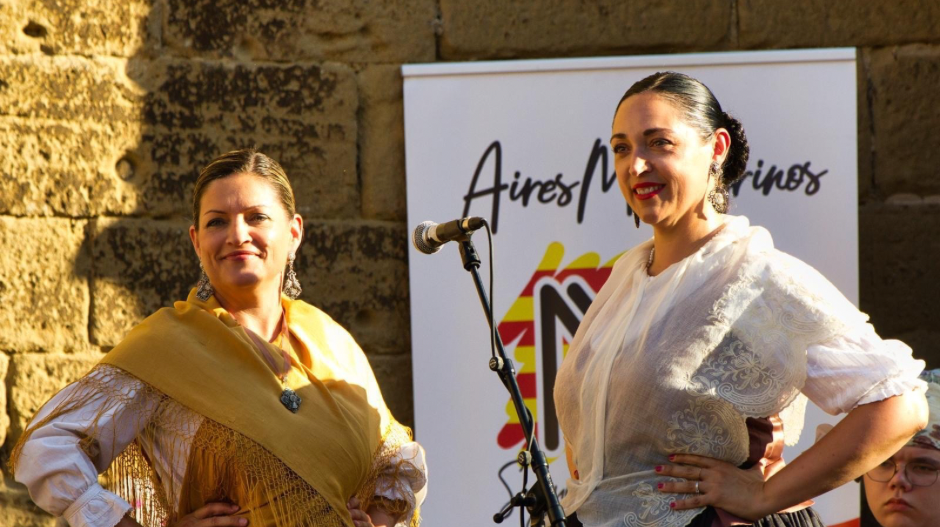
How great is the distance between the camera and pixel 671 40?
4164 millimetres

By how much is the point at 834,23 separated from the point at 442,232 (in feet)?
8.16

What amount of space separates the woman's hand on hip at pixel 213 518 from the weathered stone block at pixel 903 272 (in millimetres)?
2639

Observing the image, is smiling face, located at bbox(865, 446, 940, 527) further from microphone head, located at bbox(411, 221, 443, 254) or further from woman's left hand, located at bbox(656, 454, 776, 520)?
microphone head, located at bbox(411, 221, 443, 254)

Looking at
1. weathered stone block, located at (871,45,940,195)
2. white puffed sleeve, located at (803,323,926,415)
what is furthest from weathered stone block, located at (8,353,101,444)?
weathered stone block, located at (871,45,940,195)

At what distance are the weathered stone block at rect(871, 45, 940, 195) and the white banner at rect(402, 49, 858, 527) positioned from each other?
384 millimetres

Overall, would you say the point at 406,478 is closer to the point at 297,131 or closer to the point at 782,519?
the point at 782,519

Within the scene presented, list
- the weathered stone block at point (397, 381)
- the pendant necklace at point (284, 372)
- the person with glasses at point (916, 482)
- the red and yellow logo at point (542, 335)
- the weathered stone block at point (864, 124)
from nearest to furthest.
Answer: the pendant necklace at point (284, 372) < the person with glasses at point (916, 482) < the red and yellow logo at point (542, 335) < the weathered stone block at point (397, 381) < the weathered stone block at point (864, 124)

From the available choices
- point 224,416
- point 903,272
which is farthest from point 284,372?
point 903,272

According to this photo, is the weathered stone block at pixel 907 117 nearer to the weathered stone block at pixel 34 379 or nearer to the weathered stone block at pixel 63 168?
the weathered stone block at pixel 63 168

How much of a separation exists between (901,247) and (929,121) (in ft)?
1.60

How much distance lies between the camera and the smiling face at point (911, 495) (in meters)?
3.03

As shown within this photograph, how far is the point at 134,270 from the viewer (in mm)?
3951

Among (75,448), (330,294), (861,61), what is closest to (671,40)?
(861,61)

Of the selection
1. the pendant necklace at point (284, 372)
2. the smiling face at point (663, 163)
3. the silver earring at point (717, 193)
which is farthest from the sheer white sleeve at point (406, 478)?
the silver earring at point (717, 193)
